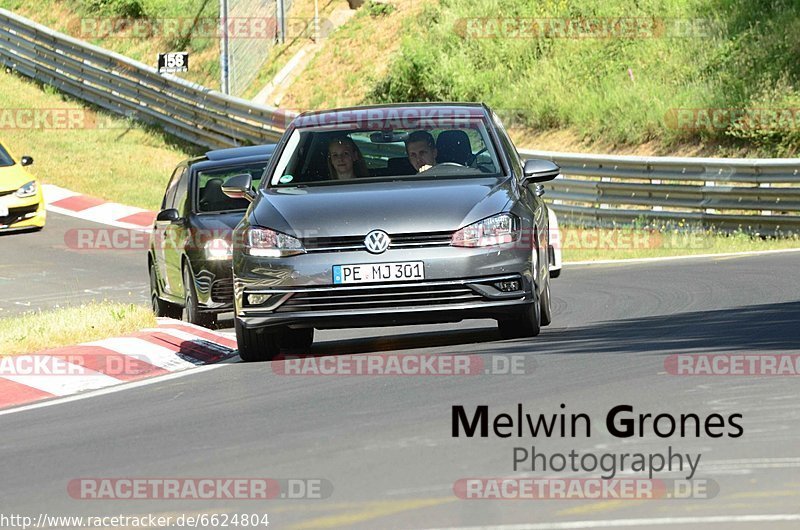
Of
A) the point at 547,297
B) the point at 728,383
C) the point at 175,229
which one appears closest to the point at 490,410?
the point at 728,383

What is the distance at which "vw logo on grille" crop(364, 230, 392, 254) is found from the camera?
10211 mm

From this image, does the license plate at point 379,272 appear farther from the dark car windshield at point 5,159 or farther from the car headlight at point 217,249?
the dark car windshield at point 5,159

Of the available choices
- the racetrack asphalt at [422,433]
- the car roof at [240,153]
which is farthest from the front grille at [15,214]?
the racetrack asphalt at [422,433]

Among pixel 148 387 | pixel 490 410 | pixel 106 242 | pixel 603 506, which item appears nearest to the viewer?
pixel 603 506

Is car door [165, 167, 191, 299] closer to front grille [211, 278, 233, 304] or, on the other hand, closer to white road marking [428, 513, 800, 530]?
front grille [211, 278, 233, 304]

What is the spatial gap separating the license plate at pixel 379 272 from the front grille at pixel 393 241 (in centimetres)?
11

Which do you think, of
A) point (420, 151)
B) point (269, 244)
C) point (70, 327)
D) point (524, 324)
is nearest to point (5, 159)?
point (70, 327)

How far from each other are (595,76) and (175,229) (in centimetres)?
1594

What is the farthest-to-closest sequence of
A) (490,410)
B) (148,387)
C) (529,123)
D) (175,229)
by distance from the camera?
(529,123) < (175,229) < (148,387) < (490,410)

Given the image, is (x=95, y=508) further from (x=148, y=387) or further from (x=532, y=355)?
(x=532, y=355)

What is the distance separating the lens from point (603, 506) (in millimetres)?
5852

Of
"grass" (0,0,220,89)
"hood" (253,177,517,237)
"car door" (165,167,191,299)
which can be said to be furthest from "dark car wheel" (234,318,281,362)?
"grass" (0,0,220,89)

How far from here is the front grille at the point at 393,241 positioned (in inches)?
403

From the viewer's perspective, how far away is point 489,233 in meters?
10.4
